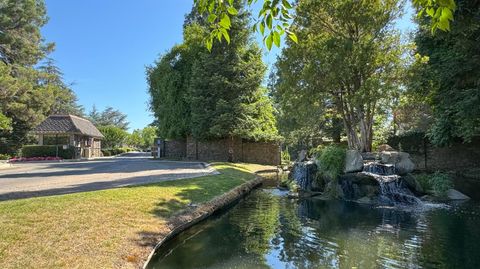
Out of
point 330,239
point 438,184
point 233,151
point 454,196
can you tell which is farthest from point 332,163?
point 233,151

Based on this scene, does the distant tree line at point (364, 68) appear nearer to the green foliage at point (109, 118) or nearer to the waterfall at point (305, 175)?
the waterfall at point (305, 175)

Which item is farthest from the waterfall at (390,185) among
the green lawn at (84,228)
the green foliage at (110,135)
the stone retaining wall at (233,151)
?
the green foliage at (110,135)

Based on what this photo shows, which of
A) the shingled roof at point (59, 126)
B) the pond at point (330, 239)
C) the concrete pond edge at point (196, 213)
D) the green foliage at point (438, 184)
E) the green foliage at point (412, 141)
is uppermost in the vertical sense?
the shingled roof at point (59, 126)

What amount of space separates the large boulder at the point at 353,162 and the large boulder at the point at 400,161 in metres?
1.63

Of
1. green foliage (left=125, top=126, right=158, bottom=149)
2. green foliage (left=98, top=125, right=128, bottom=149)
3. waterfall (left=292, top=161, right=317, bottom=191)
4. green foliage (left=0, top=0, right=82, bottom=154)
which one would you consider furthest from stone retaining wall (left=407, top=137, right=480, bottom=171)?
green foliage (left=125, top=126, right=158, bottom=149)

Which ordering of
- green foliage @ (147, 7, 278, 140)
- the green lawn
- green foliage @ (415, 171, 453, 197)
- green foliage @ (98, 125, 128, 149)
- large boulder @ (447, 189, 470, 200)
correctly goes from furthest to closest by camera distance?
1. green foliage @ (98, 125, 128, 149)
2. green foliage @ (147, 7, 278, 140)
3. green foliage @ (415, 171, 453, 197)
4. large boulder @ (447, 189, 470, 200)
5. the green lawn

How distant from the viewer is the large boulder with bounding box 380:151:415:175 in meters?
14.8

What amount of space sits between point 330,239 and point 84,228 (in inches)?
206

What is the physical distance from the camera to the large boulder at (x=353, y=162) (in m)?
14.5

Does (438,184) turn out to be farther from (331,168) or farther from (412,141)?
(412,141)

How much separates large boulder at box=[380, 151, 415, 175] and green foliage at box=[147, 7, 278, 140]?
1280 cm

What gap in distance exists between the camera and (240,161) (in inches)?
1163

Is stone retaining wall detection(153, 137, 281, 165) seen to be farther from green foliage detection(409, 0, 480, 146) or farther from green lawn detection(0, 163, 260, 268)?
green lawn detection(0, 163, 260, 268)

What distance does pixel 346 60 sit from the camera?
680 inches
